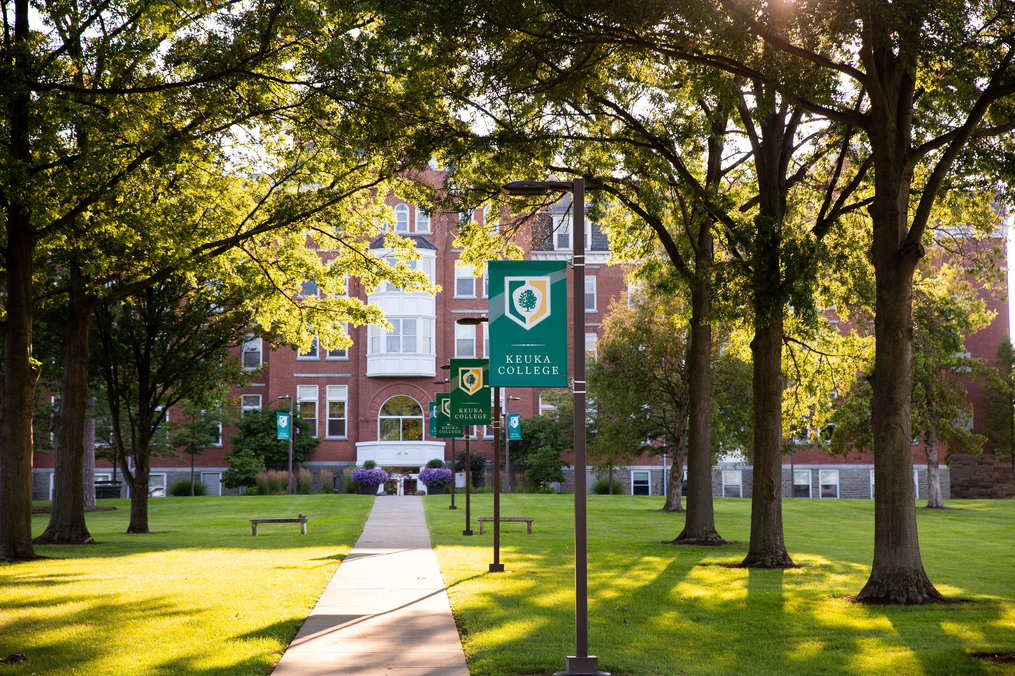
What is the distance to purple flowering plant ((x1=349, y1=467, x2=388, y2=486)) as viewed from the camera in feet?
149

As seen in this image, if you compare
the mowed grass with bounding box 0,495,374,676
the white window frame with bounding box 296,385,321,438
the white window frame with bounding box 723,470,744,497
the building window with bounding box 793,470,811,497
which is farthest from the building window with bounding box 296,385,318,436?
the building window with bounding box 793,470,811,497

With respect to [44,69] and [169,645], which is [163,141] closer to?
[44,69]

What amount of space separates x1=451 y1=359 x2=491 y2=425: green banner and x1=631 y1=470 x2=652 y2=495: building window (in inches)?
1341

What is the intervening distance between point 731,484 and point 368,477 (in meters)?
21.1

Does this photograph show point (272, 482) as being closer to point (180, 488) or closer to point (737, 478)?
point (180, 488)

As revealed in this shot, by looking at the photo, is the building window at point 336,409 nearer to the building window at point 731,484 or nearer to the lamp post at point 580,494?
the building window at point 731,484

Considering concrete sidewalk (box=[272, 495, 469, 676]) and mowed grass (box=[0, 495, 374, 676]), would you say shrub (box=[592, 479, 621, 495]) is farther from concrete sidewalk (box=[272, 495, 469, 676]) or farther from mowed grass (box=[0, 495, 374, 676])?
concrete sidewalk (box=[272, 495, 469, 676])

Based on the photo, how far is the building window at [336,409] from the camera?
1980 inches

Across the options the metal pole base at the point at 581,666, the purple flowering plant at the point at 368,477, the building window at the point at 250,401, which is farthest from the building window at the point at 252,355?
the metal pole base at the point at 581,666

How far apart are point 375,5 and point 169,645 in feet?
31.4

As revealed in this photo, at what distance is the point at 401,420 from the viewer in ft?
163

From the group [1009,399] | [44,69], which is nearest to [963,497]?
[1009,399]

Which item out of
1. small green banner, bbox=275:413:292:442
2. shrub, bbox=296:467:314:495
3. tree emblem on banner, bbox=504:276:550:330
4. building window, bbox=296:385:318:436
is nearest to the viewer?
tree emblem on banner, bbox=504:276:550:330

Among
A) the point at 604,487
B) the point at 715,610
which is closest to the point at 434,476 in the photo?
the point at 604,487
